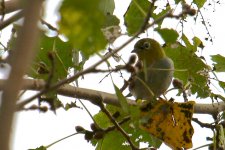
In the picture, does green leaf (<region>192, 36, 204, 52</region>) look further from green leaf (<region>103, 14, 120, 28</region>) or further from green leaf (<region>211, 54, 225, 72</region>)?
green leaf (<region>103, 14, 120, 28</region>)

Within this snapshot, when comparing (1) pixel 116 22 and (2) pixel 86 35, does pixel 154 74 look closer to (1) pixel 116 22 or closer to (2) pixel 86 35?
(1) pixel 116 22

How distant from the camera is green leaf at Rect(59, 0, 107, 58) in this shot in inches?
23.8

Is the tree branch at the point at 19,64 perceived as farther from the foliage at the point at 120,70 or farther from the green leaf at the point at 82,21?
A: the foliage at the point at 120,70

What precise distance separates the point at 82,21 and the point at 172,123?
1.54 m

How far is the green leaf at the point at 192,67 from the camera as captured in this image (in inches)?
92.1

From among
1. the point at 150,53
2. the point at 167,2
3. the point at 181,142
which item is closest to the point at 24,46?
the point at 181,142

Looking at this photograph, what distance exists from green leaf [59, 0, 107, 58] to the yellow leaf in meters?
1.34

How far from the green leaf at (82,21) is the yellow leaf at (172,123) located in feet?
4.41

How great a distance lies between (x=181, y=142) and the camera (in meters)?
2.08

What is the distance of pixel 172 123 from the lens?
6.98 feet

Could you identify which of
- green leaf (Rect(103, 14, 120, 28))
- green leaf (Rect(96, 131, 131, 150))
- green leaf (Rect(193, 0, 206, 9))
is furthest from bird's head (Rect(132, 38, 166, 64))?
green leaf (Rect(103, 14, 120, 28))

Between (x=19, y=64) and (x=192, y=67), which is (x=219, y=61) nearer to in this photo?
(x=192, y=67)

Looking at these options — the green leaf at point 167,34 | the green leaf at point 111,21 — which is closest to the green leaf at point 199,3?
the green leaf at point 111,21

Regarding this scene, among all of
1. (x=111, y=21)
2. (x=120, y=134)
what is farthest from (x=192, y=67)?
(x=111, y=21)
